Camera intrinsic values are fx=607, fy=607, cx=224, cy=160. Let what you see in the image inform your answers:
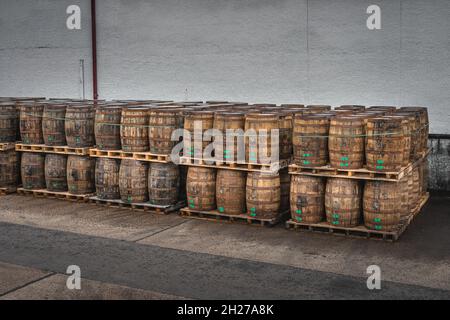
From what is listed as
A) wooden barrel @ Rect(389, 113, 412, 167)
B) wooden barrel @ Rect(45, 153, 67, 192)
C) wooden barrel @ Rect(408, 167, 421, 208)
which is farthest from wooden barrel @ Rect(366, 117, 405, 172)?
wooden barrel @ Rect(45, 153, 67, 192)

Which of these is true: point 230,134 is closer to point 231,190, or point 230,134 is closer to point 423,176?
point 231,190

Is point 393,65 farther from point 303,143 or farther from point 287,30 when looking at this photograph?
point 303,143

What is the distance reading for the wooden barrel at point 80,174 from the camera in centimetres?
1236

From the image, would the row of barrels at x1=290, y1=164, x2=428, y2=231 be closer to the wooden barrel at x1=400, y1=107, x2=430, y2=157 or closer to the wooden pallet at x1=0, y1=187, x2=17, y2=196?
the wooden barrel at x1=400, y1=107, x2=430, y2=157

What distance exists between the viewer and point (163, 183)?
37.6 feet

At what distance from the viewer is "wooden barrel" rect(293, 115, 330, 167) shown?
391 inches

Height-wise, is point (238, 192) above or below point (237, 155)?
below

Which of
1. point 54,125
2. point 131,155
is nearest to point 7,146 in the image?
point 54,125

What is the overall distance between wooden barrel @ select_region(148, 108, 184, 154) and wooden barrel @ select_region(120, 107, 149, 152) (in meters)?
0.20

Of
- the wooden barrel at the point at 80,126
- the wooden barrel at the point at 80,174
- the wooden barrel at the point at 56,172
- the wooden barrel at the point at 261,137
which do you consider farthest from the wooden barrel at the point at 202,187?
the wooden barrel at the point at 56,172

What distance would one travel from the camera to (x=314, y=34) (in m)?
14.1

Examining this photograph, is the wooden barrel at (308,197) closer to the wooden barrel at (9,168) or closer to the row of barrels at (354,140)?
the row of barrels at (354,140)

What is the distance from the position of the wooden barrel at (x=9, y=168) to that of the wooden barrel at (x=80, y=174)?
1.66m

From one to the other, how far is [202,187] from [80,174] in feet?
9.67
